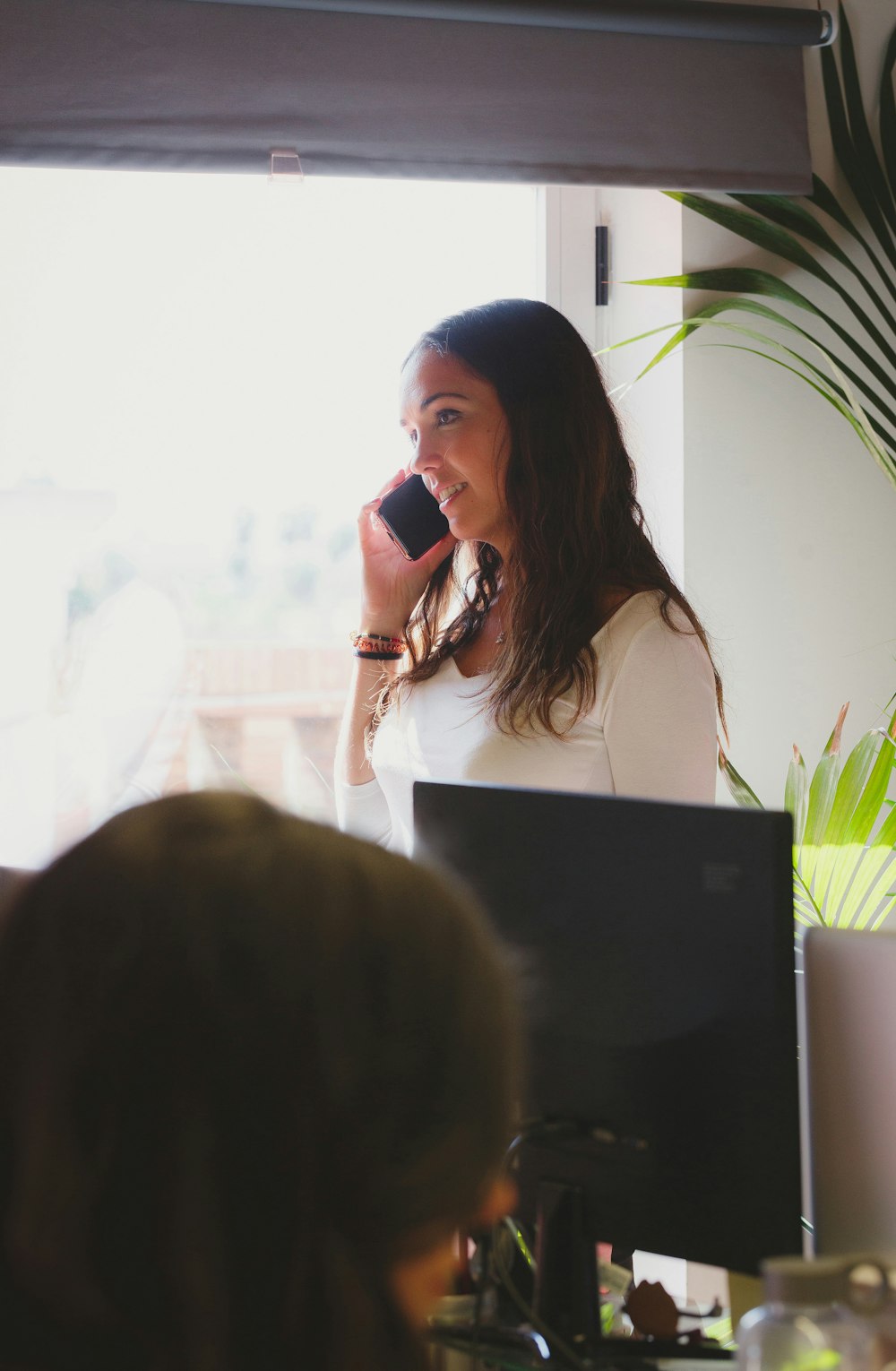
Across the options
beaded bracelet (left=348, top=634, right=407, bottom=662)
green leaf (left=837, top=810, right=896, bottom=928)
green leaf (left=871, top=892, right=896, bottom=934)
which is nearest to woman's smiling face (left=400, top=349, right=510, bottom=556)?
beaded bracelet (left=348, top=634, right=407, bottom=662)

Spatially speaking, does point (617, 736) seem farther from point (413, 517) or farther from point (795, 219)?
point (795, 219)

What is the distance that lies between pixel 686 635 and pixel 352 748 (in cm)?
63

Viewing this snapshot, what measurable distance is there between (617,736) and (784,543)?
1011mm

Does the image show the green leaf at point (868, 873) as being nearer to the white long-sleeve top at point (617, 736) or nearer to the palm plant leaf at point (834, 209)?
the white long-sleeve top at point (617, 736)

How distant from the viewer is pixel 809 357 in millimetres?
2354

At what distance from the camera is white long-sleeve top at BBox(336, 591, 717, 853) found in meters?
1.49

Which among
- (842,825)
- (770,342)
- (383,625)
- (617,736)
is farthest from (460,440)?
(842,825)

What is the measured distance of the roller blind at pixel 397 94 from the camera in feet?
6.44

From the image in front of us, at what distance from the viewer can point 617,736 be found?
1.52m

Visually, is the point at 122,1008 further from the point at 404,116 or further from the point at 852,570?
the point at 852,570

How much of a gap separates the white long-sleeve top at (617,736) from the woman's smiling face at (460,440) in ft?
0.79

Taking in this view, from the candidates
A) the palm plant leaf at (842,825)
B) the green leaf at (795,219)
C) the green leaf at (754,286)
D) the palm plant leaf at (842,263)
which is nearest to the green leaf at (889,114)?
the palm plant leaf at (842,263)

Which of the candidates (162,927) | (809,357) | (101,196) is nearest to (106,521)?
(101,196)

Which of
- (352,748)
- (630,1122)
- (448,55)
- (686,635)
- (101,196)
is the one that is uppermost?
(448,55)
